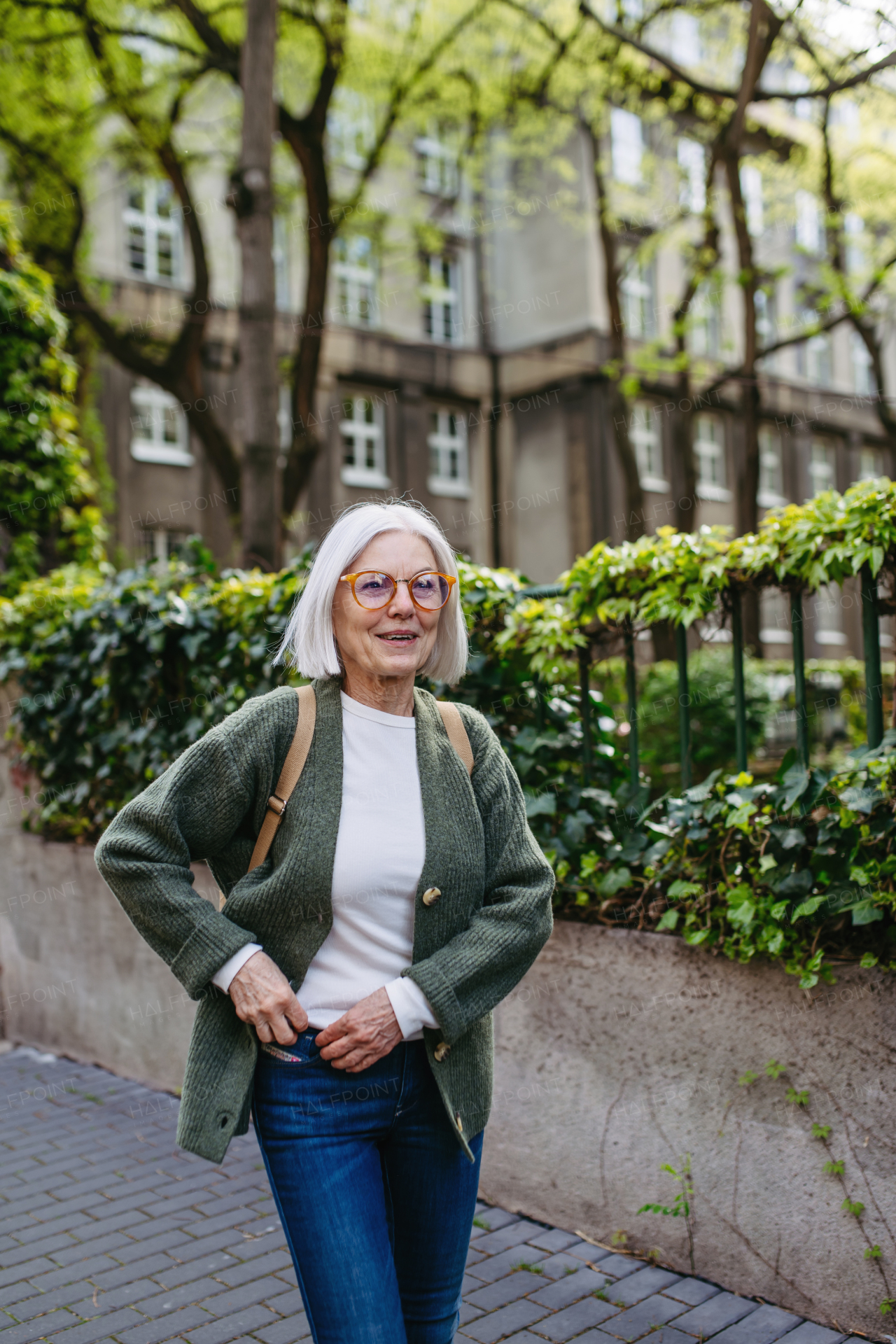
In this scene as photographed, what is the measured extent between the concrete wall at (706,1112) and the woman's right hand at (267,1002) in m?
1.81

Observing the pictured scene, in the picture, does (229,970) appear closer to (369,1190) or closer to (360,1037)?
(360,1037)

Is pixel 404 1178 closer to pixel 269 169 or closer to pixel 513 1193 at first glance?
pixel 513 1193

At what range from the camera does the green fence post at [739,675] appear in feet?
12.2

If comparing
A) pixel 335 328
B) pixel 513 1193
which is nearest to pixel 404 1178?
pixel 513 1193

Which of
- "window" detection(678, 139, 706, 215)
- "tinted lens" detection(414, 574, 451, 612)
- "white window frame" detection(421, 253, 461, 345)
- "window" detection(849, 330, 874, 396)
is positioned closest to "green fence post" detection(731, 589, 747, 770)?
"tinted lens" detection(414, 574, 451, 612)

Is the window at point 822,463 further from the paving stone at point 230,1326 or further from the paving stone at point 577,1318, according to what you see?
the paving stone at point 230,1326

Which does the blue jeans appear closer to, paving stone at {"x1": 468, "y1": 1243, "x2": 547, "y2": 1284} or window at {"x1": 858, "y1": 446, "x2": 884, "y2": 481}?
paving stone at {"x1": 468, "y1": 1243, "x2": 547, "y2": 1284}

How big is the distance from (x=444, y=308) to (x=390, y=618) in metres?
29.5

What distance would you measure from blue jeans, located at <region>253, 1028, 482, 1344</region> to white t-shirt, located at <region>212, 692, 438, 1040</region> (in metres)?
0.11

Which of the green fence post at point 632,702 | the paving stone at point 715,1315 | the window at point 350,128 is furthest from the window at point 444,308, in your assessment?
the paving stone at point 715,1315

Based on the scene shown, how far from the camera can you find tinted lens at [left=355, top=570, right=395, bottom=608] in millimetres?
2252

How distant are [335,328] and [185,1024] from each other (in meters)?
23.4

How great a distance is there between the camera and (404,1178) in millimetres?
2254

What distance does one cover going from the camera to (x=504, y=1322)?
3.40m
